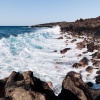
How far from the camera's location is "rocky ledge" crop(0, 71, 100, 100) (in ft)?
21.9

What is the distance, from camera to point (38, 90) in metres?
7.60

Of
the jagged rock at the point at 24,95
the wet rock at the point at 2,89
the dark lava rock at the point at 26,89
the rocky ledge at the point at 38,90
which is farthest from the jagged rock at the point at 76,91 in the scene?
the wet rock at the point at 2,89

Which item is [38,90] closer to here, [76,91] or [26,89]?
[26,89]

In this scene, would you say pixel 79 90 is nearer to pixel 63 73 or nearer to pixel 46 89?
pixel 46 89

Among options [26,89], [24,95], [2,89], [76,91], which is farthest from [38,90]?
[2,89]

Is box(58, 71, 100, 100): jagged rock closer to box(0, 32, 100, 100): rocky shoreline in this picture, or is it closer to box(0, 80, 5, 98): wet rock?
box(0, 32, 100, 100): rocky shoreline

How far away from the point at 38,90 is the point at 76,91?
1231 millimetres

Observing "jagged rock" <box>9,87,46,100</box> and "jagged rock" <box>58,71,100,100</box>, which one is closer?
"jagged rock" <box>9,87,46,100</box>

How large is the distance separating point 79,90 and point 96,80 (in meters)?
4.37

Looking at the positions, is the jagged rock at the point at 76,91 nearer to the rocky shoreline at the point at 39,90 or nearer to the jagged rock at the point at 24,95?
the rocky shoreline at the point at 39,90

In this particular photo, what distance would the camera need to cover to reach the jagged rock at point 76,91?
7.72 metres

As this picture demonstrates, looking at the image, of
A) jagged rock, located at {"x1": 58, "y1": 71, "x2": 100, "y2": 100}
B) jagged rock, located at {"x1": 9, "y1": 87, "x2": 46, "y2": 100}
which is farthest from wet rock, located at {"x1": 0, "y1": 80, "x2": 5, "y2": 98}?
jagged rock, located at {"x1": 58, "y1": 71, "x2": 100, "y2": 100}

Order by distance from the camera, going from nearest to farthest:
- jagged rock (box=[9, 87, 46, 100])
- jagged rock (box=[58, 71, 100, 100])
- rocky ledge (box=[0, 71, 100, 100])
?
1. jagged rock (box=[9, 87, 46, 100])
2. rocky ledge (box=[0, 71, 100, 100])
3. jagged rock (box=[58, 71, 100, 100])

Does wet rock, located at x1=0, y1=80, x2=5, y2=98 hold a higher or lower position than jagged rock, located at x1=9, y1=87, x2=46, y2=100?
lower
